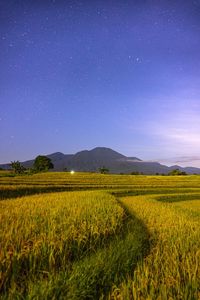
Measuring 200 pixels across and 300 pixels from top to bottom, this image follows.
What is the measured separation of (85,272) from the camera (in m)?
6.35

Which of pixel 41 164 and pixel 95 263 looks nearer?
pixel 95 263

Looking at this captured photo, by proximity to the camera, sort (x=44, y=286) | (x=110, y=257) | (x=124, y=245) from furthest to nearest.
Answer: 1. (x=124, y=245)
2. (x=110, y=257)
3. (x=44, y=286)

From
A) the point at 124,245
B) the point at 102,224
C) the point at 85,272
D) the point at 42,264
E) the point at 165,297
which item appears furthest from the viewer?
the point at 102,224

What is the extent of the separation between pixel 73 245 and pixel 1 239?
1597 millimetres

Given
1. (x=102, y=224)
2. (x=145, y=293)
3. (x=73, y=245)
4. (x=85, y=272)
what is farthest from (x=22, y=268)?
(x=102, y=224)

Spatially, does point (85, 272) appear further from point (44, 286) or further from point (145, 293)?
point (145, 293)

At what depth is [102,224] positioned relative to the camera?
36.2 feet

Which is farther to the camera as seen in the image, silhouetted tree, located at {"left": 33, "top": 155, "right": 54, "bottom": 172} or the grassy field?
silhouetted tree, located at {"left": 33, "top": 155, "right": 54, "bottom": 172}

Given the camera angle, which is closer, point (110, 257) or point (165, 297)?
point (165, 297)

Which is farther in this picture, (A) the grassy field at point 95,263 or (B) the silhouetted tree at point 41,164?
(B) the silhouetted tree at point 41,164

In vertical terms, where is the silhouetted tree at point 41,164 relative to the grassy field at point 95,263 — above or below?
above

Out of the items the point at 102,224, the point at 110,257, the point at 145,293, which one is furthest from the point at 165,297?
the point at 102,224

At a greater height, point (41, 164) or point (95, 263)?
point (41, 164)

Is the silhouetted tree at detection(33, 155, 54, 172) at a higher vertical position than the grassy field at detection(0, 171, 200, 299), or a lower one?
higher
